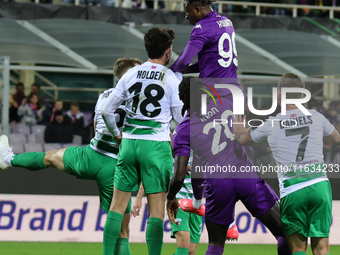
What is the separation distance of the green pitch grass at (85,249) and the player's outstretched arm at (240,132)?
3.92 metres

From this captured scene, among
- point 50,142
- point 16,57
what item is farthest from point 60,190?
point 16,57

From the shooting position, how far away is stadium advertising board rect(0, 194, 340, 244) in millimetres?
10227

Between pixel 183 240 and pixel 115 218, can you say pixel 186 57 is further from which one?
pixel 183 240

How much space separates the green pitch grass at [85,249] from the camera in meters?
9.27

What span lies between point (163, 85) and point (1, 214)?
16.0ft

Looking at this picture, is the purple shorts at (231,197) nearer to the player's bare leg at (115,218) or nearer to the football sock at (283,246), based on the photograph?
the football sock at (283,246)

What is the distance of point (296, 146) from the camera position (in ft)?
18.8

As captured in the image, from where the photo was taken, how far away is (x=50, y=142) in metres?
11.8

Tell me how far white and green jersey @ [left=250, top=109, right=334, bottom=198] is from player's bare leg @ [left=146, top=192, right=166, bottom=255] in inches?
41.0

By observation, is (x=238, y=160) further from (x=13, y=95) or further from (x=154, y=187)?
(x=13, y=95)

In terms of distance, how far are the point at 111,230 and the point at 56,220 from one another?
13.5ft

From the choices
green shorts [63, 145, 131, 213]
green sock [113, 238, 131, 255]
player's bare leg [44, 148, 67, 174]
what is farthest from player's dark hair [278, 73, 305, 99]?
player's bare leg [44, 148, 67, 174]

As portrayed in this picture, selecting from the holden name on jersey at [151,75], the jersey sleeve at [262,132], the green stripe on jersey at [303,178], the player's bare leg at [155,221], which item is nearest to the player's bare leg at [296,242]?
the green stripe on jersey at [303,178]

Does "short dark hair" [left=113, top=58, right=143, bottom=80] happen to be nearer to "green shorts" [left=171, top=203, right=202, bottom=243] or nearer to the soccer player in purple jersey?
the soccer player in purple jersey
